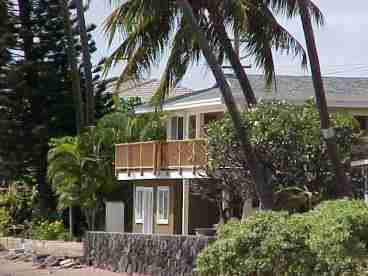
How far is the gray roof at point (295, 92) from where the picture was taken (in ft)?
123

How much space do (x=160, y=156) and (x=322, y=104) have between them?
1386cm

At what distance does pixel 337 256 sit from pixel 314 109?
12.2 meters

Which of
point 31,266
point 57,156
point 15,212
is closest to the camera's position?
point 31,266

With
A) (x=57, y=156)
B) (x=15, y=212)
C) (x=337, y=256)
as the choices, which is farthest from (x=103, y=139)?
(x=337, y=256)

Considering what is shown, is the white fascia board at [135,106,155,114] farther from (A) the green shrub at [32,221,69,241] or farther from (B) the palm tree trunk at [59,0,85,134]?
(A) the green shrub at [32,221,69,241]

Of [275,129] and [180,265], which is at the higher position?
[275,129]

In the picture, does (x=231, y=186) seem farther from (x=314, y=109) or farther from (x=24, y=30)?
(x=24, y=30)

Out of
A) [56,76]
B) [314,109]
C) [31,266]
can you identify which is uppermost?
[56,76]

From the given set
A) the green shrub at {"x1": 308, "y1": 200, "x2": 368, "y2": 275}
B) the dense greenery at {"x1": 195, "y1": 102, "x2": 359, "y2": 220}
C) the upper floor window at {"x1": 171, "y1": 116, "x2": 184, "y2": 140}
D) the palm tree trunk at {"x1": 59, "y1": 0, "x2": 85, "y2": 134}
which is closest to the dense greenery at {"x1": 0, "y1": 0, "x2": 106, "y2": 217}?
the palm tree trunk at {"x1": 59, "y1": 0, "x2": 85, "y2": 134}

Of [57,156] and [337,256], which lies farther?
[57,156]

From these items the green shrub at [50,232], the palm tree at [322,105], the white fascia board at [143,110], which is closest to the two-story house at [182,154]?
the white fascia board at [143,110]

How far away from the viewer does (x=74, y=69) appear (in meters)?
44.3

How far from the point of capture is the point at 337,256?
16.6 metres

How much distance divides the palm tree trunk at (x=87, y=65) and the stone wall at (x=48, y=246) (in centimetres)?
614
